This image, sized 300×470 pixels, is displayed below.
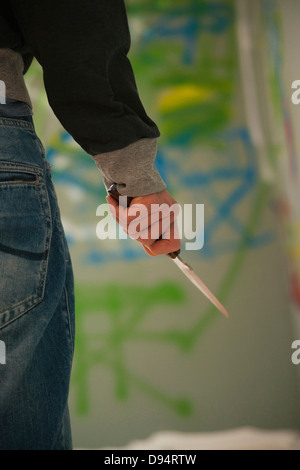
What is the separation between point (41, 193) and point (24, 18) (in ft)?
0.71

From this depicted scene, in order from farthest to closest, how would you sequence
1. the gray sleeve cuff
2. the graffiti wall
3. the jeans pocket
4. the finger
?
the graffiti wall
the finger
the gray sleeve cuff
the jeans pocket

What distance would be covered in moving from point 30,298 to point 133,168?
0.23 m

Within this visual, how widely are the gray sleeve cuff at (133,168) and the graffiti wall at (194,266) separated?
1089mm

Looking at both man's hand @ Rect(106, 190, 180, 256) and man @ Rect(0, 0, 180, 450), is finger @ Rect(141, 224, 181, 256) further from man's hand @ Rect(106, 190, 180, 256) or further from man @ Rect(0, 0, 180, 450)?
man @ Rect(0, 0, 180, 450)

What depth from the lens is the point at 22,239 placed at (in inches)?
22.1

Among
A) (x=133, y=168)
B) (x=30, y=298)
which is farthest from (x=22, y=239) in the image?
(x=133, y=168)

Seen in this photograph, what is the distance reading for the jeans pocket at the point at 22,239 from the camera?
54 centimetres

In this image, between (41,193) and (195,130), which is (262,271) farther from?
(41,193)

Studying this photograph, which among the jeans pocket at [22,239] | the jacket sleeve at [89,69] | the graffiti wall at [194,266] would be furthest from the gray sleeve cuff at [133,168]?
the graffiti wall at [194,266]

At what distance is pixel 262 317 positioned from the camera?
5.62 feet

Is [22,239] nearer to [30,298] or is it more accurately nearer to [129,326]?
[30,298]

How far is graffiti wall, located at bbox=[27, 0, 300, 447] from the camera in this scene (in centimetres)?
170

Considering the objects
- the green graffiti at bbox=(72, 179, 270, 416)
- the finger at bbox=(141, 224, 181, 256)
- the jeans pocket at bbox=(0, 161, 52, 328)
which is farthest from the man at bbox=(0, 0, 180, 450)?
the green graffiti at bbox=(72, 179, 270, 416)
